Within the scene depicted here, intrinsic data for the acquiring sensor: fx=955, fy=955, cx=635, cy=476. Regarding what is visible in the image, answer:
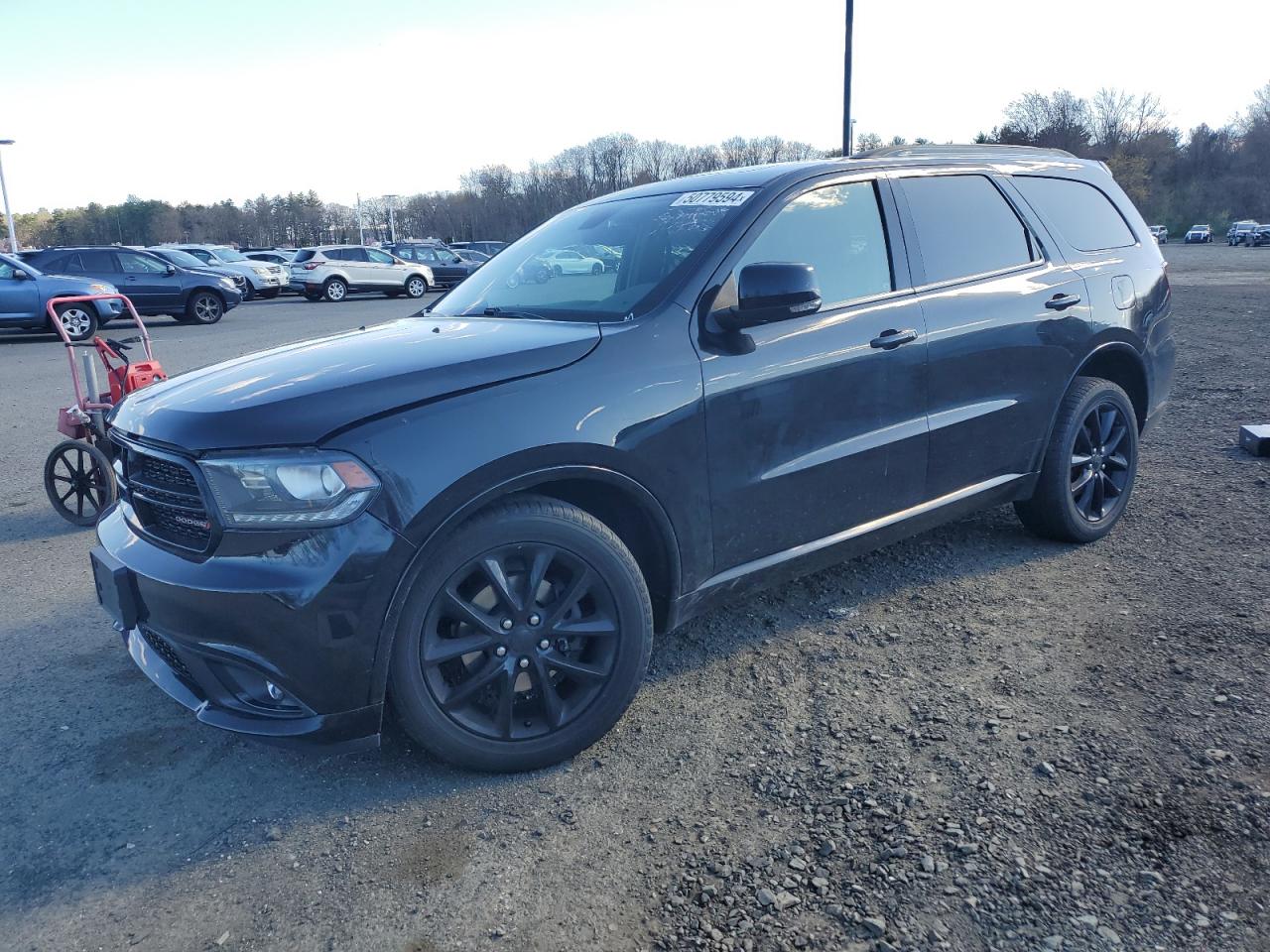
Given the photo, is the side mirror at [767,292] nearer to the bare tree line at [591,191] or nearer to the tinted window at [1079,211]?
the tinted window at [1079,211]

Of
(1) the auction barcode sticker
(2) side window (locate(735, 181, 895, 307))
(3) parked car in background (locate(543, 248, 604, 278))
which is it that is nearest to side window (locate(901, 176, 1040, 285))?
(2) side window (locate(735, 181, 895, 307))

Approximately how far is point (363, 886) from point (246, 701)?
0.65 metres

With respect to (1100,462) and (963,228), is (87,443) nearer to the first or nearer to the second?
(963,228)

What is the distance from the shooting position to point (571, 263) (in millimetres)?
3949

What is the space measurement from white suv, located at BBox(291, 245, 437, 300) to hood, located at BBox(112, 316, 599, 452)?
26639mm

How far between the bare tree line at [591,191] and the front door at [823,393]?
2973 inches

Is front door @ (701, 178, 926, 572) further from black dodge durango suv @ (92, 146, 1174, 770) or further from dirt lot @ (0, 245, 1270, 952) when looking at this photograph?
dirt lot @ (0, 245, 1270, 952)

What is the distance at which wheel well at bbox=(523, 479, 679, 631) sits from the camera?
3053mm

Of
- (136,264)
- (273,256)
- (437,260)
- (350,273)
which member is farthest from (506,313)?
(273,256)

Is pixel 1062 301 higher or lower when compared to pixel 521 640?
higher

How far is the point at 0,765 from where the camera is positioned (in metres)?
3.09

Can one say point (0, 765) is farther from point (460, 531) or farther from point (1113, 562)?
point (1113, 562)

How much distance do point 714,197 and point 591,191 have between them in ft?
278

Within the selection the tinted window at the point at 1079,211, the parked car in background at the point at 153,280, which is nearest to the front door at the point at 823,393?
the tinted window at the point at 1079,211
